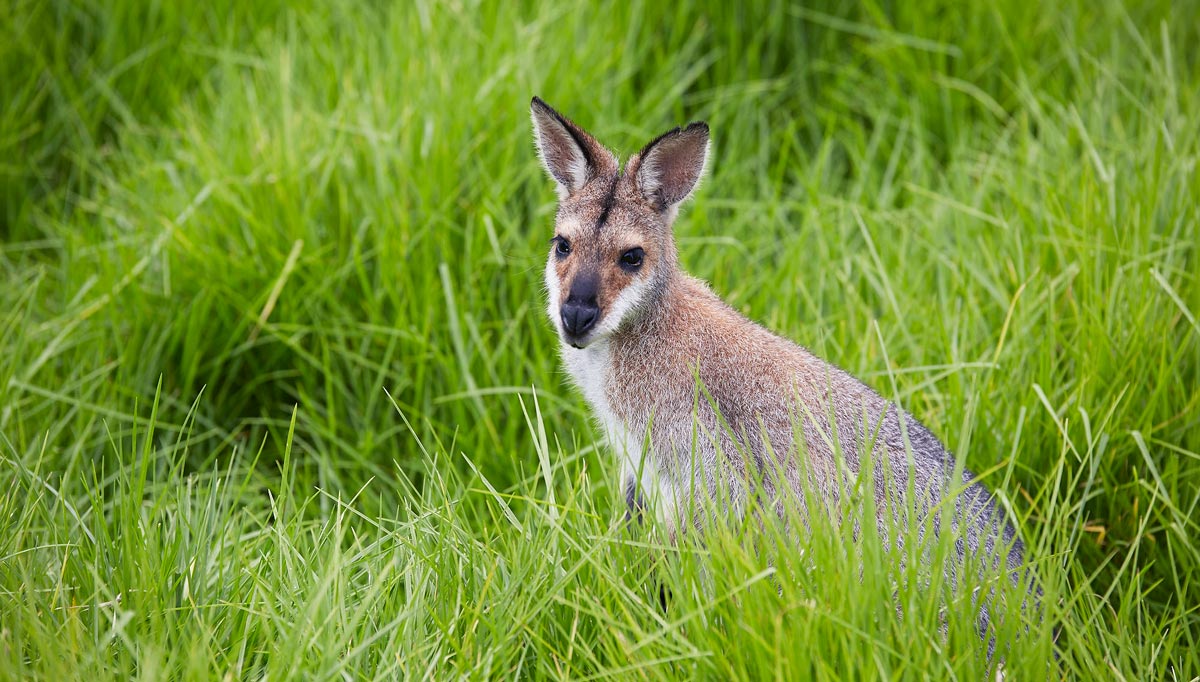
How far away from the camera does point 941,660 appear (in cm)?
294

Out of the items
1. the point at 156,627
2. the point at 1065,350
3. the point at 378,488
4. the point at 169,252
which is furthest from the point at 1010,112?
the point at 156,627

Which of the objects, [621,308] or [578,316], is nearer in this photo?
[578,316]

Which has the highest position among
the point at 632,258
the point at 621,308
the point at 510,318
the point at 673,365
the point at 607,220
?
the point at 607,220

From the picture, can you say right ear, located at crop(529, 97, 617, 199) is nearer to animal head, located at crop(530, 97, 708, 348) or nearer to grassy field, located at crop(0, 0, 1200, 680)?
animal head, located at crop(530, 97, 708, 348)

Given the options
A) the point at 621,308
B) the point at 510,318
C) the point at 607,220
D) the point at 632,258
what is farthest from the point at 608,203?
the point at 510,318

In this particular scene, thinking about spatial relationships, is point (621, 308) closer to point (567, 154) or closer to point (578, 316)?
point (578, 316)

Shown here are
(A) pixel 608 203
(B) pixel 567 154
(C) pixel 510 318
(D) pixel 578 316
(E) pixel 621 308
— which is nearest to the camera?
(D) pixel 578 316

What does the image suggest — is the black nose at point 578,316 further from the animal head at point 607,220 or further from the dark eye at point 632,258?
the dark eye at point 632,258

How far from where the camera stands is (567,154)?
14.4 feet

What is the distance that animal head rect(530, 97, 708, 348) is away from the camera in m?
4.05

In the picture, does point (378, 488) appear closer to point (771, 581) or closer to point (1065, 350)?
point (771, 581)

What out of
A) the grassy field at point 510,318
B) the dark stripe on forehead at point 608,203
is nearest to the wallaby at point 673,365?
the dark stripe on forehead at point 608,203

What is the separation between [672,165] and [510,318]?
1.37 meters

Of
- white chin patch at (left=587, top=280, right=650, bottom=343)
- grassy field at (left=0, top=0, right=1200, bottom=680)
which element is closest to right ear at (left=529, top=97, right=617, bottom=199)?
white chin patch at (left=587, top=280, right=650, bottom=343)
